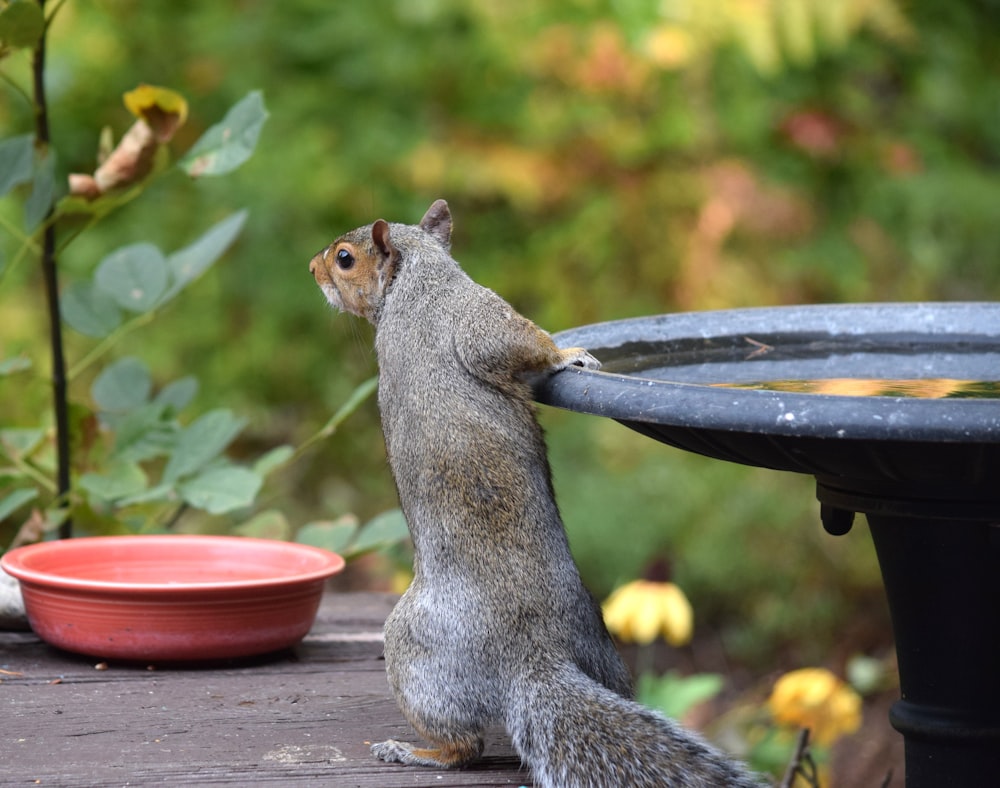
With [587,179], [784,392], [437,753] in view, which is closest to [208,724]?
[437,753]

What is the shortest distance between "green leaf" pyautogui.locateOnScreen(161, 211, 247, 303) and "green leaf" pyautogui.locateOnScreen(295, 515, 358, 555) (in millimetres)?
594

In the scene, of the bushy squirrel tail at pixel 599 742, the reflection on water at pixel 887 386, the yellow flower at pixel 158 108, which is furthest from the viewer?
the yellow flower at pixel 158 108

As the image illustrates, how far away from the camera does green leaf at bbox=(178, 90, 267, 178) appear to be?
2691 millimetres

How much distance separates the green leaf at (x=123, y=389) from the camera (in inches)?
118

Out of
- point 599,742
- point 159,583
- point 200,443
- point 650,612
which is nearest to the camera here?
point 599,742

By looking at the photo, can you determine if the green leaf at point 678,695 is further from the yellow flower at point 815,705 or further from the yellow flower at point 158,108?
the yellow flower at point 158,108

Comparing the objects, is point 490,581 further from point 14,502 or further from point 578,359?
point 14,502

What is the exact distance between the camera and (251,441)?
6.02 metres

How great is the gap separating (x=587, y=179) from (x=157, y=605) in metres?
3.16

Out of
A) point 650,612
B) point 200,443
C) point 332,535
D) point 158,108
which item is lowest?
point 650,612

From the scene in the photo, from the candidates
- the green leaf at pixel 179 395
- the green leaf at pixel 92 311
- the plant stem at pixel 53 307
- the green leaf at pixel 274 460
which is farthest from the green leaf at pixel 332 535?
the green leaf at pixel 92 311

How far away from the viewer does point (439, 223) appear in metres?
2.42

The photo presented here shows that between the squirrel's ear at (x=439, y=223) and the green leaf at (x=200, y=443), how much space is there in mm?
655

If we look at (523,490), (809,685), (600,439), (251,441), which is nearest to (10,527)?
(251,441)
